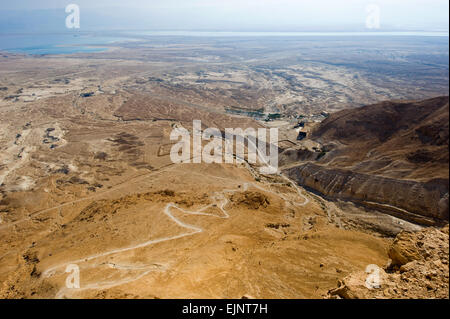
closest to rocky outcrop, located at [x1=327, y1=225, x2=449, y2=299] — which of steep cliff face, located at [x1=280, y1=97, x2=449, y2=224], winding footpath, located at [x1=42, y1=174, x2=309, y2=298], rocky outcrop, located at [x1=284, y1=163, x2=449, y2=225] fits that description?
steep cliff face, located at [x1=280, y1=97, x2=449, y2=224]

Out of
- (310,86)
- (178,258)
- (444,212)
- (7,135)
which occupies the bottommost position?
(178,258)

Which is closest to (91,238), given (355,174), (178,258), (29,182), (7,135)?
(178,258)

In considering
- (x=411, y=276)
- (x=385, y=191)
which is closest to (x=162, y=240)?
(x=411, y=276)

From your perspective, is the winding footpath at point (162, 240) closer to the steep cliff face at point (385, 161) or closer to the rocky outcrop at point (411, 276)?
the steep cliff face at point (385, 161)

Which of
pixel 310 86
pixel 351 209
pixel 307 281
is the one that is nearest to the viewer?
pixel 307 281

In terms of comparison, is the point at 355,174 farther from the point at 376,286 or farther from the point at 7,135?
the point at 7,135

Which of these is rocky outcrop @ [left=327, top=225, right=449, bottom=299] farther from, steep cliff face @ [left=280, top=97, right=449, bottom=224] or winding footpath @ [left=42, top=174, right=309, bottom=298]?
winding footpath @ [left=42, top=174, right=309, bottom=298]

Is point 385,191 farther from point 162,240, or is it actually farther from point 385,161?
point 162,240
